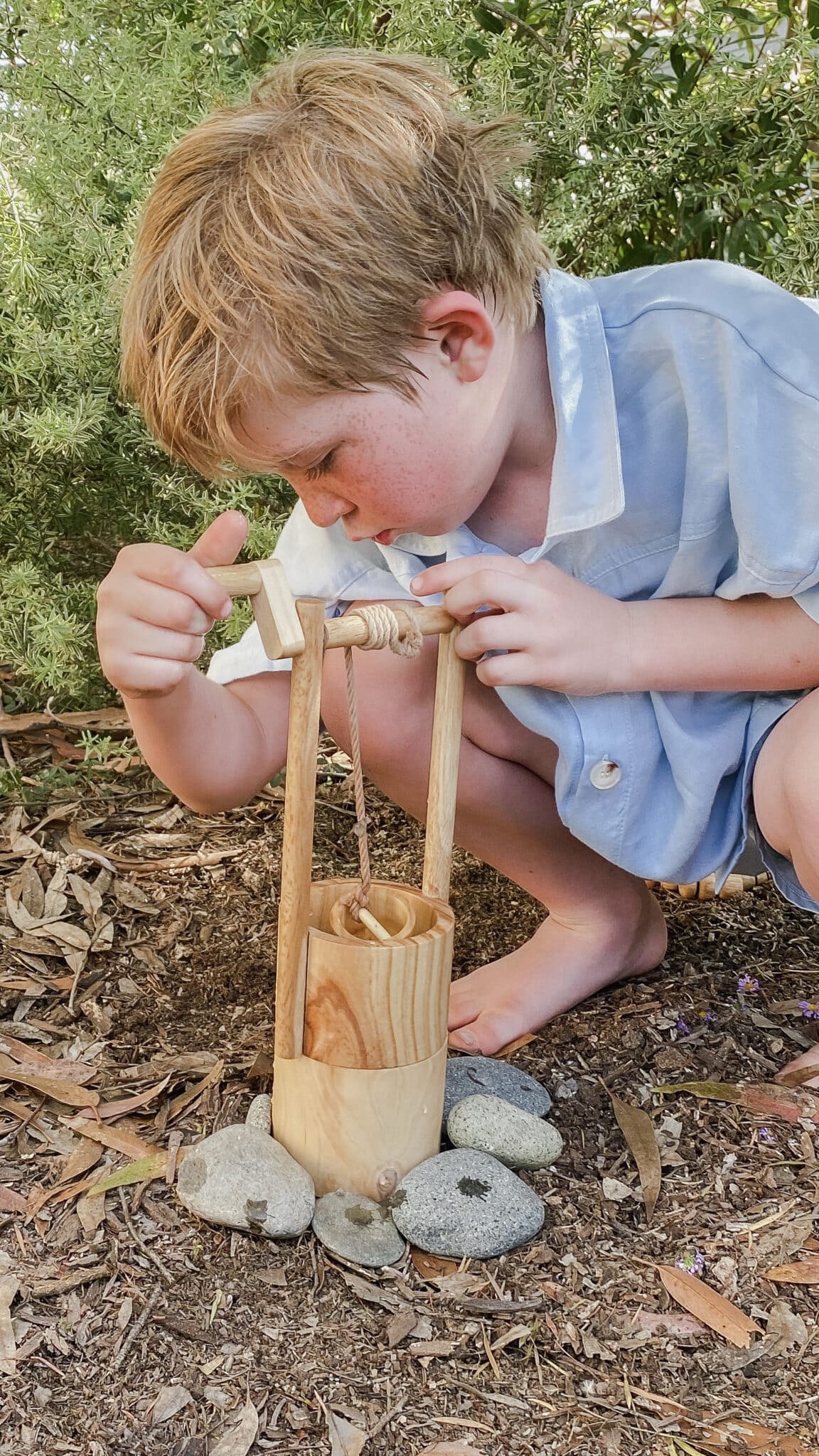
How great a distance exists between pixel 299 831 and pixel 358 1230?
0.39 metres

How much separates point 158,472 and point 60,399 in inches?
6.8

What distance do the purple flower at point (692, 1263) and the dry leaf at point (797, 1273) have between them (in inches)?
2.4

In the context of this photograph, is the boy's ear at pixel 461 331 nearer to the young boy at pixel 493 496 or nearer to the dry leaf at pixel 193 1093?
the young boy at pixel 493 496

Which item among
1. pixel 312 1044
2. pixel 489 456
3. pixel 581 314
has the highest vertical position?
pixel 581 314

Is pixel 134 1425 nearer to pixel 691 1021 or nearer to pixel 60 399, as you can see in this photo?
pixel 691 1021

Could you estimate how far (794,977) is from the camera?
1751 millimetres

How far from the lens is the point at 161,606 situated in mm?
1122

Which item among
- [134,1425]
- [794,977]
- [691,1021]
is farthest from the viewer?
[794,977]

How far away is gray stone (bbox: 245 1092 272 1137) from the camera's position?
1.34 meters

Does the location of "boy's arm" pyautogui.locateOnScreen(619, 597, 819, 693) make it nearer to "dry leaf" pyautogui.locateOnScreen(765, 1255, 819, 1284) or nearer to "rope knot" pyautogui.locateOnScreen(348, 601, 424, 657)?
"rope knot" pyautogui.locateOnScreen(348, 601, 424, 657)

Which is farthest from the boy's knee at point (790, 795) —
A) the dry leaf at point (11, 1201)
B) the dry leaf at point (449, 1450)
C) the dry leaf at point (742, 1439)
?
the dry leaf at point (11, 1201)

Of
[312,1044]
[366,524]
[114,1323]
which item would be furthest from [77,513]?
[114,1323]

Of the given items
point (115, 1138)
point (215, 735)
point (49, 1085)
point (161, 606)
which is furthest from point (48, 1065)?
point (161, 606)

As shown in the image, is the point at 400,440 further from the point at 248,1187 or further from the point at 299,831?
the point at 248,1187
